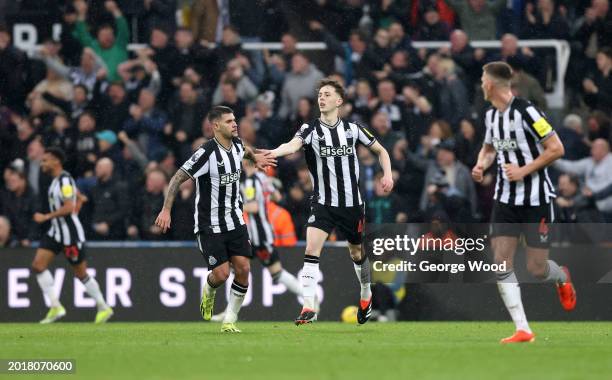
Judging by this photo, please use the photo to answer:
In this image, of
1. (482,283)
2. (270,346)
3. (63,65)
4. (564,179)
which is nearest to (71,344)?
(270,346)

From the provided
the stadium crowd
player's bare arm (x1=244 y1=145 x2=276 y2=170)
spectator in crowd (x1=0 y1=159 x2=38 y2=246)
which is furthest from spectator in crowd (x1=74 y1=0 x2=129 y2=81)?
player's bare arm (x1=244 y1=145 x2=276 y2=170)

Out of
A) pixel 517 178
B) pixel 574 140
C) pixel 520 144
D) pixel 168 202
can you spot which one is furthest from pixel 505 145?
pixel 574 140

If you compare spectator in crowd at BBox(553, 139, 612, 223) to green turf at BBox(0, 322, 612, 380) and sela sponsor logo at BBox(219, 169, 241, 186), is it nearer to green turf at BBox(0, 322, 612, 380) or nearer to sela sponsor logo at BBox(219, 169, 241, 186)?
green turf at BBox(0, 322, 612, 380)

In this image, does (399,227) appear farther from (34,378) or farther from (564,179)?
(34,378)

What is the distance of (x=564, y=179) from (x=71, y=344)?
26.2 feet

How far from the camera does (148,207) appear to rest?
18.1m

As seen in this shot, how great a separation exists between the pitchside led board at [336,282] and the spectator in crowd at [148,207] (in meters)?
0.70

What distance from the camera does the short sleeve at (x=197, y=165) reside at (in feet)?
40.0

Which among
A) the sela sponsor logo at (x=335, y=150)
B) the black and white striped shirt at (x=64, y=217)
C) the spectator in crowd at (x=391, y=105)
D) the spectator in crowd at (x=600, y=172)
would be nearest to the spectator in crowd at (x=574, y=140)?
the spectator in crowd at (x=600, y=172)

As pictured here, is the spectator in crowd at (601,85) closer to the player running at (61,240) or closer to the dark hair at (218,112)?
the player running at (61,240)

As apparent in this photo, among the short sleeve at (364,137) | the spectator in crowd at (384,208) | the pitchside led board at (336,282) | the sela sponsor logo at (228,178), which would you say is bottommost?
the pitchside led board at (336,282)

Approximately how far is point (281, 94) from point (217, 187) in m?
6.96

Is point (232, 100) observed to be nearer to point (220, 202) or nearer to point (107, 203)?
point (107, 203)

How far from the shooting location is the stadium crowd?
1773cm
